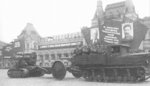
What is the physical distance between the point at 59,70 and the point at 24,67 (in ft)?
18.3

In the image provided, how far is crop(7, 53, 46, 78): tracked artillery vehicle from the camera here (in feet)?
68.3

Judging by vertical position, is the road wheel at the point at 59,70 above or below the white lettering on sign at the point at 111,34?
below

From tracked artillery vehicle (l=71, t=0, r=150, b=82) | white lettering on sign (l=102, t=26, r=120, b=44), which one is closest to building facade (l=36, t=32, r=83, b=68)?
white lettering on sign (l=102, t=26, r=120, b=44)

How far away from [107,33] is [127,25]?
14.5 feet

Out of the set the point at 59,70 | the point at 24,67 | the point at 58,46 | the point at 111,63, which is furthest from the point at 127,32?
the point at 111,63

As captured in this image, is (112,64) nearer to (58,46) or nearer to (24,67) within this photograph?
(24,67)

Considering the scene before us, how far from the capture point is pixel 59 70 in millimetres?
17328

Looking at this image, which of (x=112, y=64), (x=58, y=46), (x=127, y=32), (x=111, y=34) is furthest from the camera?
(x=58, y=46)

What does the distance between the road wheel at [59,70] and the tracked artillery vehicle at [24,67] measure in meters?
3.04

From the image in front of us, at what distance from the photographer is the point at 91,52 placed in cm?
1627

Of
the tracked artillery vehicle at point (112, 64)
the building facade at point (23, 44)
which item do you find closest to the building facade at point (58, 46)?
the building facade at point (23, 44)

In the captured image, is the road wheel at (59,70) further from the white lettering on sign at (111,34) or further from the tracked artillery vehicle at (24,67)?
the white lettering on sign at (111,34)

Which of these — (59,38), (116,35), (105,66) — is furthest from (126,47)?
(59,38)

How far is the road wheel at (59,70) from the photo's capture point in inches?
677
